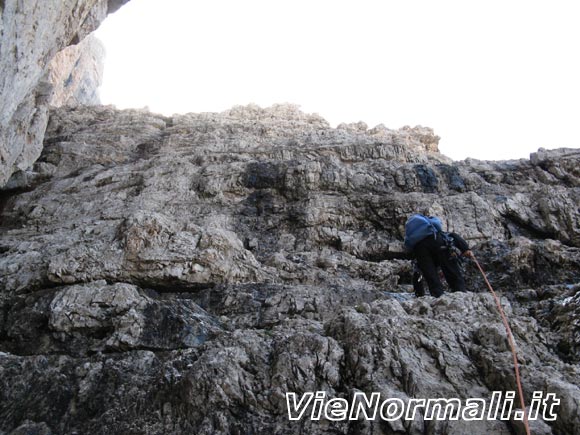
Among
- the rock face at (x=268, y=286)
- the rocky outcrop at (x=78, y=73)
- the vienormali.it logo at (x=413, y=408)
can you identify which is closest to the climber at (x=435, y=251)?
the rock face at (x=268, y=286)

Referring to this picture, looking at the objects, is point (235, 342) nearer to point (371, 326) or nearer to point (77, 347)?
point (371, 326)

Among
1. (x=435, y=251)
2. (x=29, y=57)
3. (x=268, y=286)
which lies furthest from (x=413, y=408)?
(x=29, y=57)

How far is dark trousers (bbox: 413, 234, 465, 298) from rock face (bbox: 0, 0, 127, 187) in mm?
11615

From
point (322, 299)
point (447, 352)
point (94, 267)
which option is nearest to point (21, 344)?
point (94, 267)

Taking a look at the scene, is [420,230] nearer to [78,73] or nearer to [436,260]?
[436,260]

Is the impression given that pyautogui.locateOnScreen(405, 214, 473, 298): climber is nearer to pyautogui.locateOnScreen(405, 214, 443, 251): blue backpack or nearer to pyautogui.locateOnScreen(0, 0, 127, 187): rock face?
pyautogui.locateOnScreen(405, 214, 443, 251): blue backpack

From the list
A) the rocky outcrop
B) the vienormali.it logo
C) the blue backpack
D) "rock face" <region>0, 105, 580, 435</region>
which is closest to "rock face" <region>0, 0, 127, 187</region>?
"rock face" <region>0, 105, 580, 435</region>

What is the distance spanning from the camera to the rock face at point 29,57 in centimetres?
Answer: 1162

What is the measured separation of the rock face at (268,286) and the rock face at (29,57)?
1.46 metres

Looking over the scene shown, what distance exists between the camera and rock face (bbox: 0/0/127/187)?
11617 millimetres

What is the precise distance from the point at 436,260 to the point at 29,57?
44.0 ft

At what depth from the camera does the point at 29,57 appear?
13.0m

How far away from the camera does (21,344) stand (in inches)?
300

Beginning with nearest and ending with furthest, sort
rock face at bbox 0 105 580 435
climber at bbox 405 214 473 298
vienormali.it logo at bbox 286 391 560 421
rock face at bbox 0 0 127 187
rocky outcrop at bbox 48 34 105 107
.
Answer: vienormali.it logo at bbox 286 391 560 421 → rock face at bbox 0 105 580 435 → climber at bbox 405 214 473 298 → rock face at bbox 0 0 127 187 → rocky outcrop at bbox 48 34 105 107
